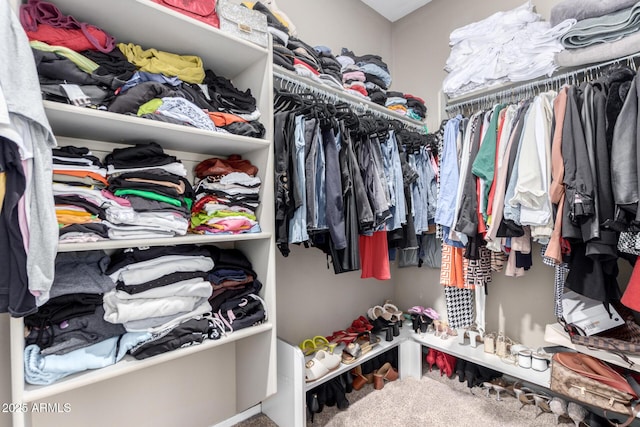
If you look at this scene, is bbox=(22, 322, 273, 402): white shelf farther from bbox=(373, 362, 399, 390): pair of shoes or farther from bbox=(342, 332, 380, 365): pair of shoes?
bbox=(373, 362, 399, 390): pair of shoes

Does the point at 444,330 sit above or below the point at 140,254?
below

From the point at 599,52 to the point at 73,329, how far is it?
2491 millimetres

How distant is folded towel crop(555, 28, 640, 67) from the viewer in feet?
4.57

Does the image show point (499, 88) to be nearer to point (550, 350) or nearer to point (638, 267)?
point (638, 267)

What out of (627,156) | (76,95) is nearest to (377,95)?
(627,156)

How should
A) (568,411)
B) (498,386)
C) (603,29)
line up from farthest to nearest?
(498,386) < (568,411) < (603,29)

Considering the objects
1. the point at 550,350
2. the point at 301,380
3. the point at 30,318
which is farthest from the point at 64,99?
the point at 550,350

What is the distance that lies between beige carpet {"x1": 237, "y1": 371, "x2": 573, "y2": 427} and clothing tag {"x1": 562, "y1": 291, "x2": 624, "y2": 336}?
0.58 metres

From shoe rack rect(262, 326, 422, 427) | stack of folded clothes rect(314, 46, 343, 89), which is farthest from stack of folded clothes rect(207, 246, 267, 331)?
stack of folded clothes rect(314, 46, 343, 89)

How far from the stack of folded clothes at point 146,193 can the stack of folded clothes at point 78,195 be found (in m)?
0.04

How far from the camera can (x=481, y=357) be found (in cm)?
185

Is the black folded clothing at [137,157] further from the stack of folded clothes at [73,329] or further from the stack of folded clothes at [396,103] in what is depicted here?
the stack of folded clothes at [396,103]

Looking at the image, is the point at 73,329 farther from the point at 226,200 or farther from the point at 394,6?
the point at 394,6

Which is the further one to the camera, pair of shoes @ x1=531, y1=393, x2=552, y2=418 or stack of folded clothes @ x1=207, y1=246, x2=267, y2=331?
pair of shoes @ x1=531, y1=393, x2=552, y2=418
